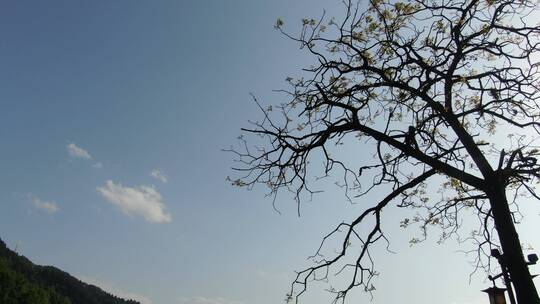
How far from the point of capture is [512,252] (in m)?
7.09

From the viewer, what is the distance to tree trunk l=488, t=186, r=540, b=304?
6840 mm

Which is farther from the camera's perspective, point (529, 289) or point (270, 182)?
point (270, 182)

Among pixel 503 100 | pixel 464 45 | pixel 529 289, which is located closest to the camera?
pixel 529 289

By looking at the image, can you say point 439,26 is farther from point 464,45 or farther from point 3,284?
point 3,284

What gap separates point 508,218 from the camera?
23.9 feet

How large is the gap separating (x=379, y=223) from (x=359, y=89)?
286 centimetres

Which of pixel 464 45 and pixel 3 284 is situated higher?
pixel 3 284

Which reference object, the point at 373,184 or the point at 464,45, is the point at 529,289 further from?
the point at 464,45

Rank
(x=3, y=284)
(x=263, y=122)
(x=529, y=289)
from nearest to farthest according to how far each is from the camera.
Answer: (x=529, y=289) → (x=263, y=122) → (x=3, y=284)

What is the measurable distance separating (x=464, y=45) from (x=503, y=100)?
4.65 ft

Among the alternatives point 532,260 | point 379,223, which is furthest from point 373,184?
point 532,260

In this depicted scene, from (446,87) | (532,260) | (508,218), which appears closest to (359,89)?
(446,87)

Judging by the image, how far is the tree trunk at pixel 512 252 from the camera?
684 cm

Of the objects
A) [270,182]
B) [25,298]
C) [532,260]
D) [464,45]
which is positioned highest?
[25,298]
